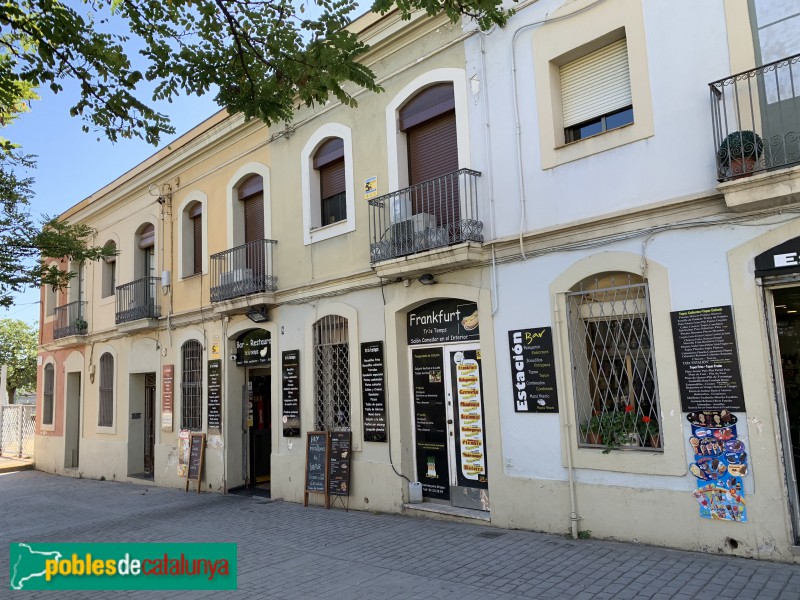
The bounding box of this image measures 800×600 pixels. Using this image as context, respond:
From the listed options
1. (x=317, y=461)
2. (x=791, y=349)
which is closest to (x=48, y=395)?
(x=317, y=461)

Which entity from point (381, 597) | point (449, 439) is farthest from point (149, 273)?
point (381, 597)

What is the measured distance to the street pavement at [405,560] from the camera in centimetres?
553

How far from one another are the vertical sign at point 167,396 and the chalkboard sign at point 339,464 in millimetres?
5590

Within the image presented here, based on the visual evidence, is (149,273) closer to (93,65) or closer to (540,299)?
(93,65)

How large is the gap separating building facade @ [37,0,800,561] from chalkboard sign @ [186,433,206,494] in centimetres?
26

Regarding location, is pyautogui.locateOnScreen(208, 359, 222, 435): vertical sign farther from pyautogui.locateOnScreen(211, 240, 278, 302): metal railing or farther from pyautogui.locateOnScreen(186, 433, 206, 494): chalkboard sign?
pyautogui.locateOnScreen(211, 240, 278, 302): metal railing

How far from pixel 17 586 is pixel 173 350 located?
7948 mm

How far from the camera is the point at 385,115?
32.6 feet

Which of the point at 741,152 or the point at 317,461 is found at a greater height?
the point at 741,152

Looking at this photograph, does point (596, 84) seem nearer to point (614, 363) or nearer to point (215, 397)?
point (614, 363)

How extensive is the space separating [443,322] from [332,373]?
241cm

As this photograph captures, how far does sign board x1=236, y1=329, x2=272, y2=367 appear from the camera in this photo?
1206 cm

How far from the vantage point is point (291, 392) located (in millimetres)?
11180

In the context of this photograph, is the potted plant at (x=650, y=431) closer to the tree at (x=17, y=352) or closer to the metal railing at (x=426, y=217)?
the metal railing at (x=426, y=217)
